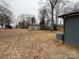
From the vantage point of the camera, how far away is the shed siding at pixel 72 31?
36.1ft

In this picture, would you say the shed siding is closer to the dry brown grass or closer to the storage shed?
the storage shed

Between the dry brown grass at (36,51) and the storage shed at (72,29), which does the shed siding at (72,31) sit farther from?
the dry brown grass at (36,51)

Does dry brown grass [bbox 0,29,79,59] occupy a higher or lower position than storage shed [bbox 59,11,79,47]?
lower

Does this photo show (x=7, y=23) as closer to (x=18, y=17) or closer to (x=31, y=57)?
(x=18, y=17)

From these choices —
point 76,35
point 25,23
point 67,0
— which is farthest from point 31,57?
point 25,23

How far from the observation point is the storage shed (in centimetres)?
1097

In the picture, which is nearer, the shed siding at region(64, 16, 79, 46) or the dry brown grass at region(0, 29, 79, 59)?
the dry brown grass at region(0, 29, 79, 59)

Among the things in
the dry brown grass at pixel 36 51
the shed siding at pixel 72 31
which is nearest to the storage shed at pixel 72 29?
the shed siding at pixel 72 31

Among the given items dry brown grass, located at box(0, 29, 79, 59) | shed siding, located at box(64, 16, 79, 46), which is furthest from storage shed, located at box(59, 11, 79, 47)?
dry brown grass, located at box(0, 29, 79, 59)

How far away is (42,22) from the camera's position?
144ft

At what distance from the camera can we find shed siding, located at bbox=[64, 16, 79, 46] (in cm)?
1100

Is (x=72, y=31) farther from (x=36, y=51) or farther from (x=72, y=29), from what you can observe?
(x=36, y=51)

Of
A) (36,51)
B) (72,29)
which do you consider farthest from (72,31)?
(36,51)

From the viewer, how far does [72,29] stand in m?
11.5
